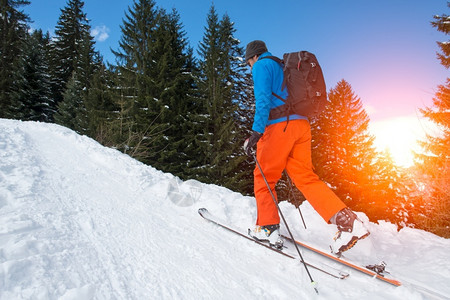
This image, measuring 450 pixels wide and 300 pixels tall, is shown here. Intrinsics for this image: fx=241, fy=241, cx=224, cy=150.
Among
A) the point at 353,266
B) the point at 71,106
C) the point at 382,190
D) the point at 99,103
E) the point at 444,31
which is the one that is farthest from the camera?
the point at 71,106

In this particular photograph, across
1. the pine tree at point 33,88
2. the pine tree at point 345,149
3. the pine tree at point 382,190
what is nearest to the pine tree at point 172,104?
the pine tree at point 345,149

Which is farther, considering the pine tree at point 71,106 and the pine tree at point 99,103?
the pine tree at point 71,106

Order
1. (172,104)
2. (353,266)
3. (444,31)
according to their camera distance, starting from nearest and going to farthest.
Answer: (353,266) → (444,31) → (172,104)

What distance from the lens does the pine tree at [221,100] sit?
1617cm

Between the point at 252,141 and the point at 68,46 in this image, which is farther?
the point at 68,46

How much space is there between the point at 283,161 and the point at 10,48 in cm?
4203

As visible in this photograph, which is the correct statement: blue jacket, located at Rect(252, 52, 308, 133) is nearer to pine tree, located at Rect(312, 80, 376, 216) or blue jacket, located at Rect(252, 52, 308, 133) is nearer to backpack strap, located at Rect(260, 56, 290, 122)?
backpack strap, located at Rect(260, 56, 290, 122)

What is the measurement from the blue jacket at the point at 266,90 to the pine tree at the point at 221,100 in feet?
42.2

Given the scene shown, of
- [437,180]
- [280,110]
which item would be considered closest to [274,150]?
[280,110]

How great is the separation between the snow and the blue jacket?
1276 mm

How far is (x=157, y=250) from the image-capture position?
2113mm

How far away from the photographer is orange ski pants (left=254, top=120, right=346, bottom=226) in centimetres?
252

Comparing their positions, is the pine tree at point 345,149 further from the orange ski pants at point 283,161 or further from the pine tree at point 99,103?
the pine tree at point 99,103

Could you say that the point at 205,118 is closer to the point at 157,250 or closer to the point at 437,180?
the point at 437,180
